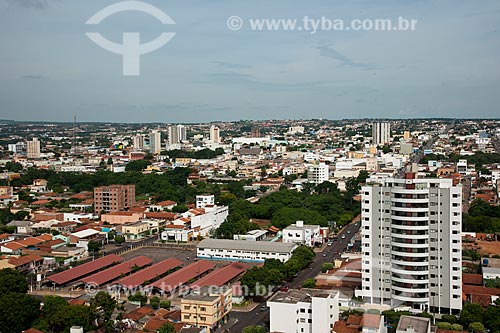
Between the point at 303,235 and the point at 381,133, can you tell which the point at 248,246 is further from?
the point at 381,133

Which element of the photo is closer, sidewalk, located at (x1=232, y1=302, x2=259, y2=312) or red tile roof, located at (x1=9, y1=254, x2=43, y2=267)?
sidewalk, located at (x1=232, y1=302, x2=259, y2=312)

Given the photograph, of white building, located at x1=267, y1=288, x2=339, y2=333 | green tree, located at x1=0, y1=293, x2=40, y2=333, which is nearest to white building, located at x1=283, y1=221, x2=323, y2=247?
white building, located at x1=267, y1=288, x2=339, y2=333

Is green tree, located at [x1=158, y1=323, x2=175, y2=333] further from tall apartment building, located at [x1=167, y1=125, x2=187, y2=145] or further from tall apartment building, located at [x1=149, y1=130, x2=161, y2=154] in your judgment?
tall apartment building, located at [x1=167, y1=125, x2=187, y2=145]

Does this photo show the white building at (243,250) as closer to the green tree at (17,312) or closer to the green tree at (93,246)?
the green tree at (93,246)

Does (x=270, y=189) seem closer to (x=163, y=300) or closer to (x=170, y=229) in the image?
(x=170, y=229)

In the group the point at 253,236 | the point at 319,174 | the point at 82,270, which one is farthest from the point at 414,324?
the point at 319,174

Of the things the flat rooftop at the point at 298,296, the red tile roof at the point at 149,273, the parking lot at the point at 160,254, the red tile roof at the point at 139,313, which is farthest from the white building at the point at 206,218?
the flat rooftop at the point at 298,296
